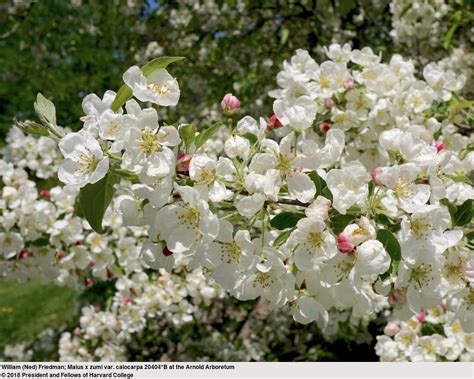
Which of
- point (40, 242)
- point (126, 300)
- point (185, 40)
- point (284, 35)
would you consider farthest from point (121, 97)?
point (185, 40)

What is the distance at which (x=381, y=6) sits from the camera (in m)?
4.89

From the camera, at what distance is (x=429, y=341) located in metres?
2.29

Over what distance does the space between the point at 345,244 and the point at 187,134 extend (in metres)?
0.40

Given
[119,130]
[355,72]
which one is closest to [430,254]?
[119,130]

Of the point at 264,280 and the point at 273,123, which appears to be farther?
the point at 273,123

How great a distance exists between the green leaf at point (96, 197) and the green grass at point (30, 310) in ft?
18.0

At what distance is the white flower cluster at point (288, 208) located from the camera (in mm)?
1203

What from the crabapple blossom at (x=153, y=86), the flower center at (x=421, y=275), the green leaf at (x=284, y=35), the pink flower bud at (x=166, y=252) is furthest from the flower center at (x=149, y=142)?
the green leaf at (x=284, y=35)

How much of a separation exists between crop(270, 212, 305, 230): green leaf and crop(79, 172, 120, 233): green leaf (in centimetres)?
34

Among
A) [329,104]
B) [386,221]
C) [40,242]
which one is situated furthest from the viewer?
[40,242]

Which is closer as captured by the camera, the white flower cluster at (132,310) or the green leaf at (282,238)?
the green leaf at (282,238)

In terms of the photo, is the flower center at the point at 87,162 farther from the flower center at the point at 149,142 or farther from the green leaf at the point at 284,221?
the green leaf at the point at 284,221

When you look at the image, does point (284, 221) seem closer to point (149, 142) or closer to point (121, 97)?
point (149, 142)

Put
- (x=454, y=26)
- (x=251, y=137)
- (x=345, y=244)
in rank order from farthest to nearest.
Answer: (x=454, y=26) < (x=251, y=137) < (x=345, y=244)
